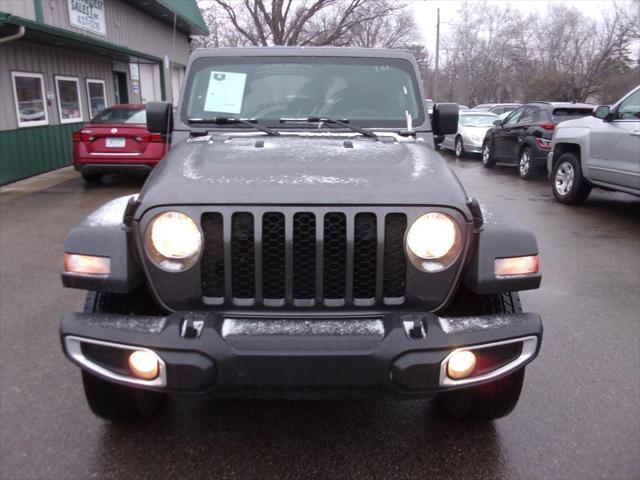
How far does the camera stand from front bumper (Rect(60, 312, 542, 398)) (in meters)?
2.06

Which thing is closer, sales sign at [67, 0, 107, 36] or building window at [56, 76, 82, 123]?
building window at [56, 76, 82, 123]

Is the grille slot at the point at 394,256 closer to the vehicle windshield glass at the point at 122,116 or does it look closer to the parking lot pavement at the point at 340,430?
the parking lot pavement at the point at 340,430

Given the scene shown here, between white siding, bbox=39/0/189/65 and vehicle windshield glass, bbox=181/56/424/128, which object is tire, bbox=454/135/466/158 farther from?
vehicle windshield glass, bbox=181/56/424/128

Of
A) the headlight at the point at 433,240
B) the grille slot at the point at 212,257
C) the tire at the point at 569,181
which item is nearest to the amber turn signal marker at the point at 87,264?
the grille slot at the point at 212,257

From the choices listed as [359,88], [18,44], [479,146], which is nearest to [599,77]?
[479,146]

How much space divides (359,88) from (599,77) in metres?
42.8

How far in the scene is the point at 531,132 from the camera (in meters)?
11.4

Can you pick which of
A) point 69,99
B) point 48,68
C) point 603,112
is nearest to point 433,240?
point 603,112

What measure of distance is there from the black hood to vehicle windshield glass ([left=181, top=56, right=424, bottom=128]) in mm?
642

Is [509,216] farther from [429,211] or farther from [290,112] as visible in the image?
[290,112]

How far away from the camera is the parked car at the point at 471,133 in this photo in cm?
1580

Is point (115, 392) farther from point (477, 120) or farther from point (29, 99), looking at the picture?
point (477, 120)

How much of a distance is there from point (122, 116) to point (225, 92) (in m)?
7.73

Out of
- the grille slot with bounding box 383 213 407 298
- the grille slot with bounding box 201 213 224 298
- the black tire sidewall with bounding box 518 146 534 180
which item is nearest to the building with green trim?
the grille slot with bounding box 201 213 224 298
